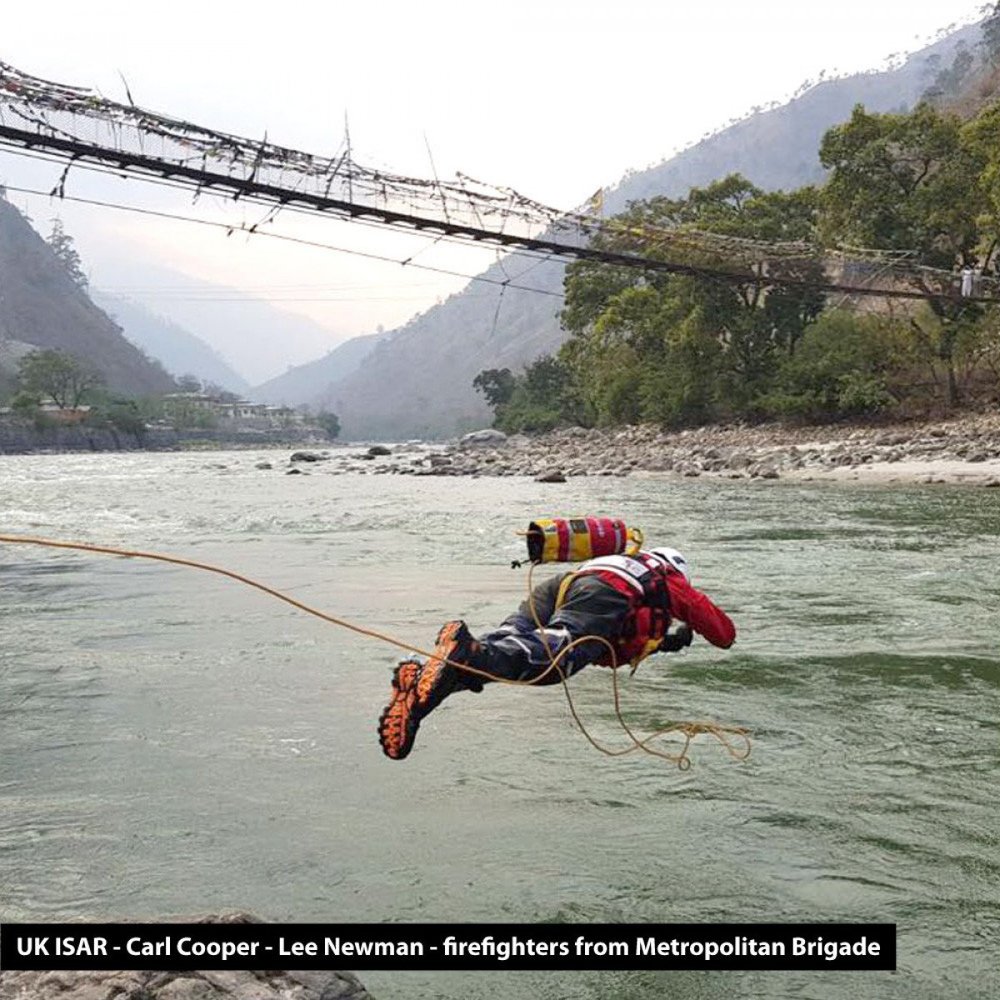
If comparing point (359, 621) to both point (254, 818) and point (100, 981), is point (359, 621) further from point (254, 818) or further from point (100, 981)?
point (100, 981)

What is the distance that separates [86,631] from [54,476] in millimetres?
35226

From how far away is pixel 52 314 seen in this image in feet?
486

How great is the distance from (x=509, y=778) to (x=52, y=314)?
161 meters

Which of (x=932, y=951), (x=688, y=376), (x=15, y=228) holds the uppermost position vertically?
(x=15, y=228)

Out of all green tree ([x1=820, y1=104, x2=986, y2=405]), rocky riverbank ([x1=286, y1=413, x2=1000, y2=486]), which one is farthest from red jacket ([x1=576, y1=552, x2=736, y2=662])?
green tree ([x1=820, y1=104, x2=986, y2=405])

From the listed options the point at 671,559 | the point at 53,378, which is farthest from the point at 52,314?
the point at 671,559

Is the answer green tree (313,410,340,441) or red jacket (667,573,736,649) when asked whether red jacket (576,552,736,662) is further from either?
green tree (313,410,340,441)

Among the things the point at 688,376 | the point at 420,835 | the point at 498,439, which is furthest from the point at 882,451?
the point at 498,439

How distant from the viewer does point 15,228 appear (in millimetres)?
154750

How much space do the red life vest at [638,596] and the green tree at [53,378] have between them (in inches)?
3752
